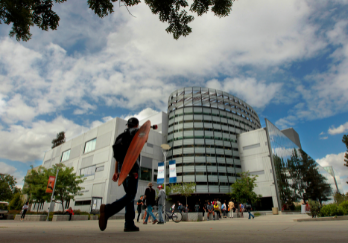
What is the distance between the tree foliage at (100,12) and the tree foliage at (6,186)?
73.6 metres

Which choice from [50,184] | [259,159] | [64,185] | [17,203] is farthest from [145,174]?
[17,203]

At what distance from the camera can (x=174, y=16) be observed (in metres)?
3.84

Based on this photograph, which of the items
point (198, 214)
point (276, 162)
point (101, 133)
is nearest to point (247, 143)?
point (276, 162)

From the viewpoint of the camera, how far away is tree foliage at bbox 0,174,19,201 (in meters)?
56.6

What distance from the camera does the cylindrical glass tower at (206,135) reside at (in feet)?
155

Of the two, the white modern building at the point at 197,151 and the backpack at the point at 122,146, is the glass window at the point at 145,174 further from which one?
the backpack at the point at 122,146

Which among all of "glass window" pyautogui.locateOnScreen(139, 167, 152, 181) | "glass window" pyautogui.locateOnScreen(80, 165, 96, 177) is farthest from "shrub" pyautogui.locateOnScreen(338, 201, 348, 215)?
"glass window" pyautogui.locateOnScreen(80, 165, 96, 177)

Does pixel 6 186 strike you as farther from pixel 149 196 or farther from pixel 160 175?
pixel 149 196

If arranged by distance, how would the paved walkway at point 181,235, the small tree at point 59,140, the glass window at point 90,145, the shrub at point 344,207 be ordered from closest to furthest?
1. the paved walkway at point 181,235
2. the shrub at point 344,207
3. the glass window at point 90,145
4. the small tree at point 59,140

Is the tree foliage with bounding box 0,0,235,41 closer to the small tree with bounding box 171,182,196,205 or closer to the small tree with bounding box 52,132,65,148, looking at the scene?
the small tree with bounding box 171,182,196,205

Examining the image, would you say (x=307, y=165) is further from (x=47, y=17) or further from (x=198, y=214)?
(x=47, y=17)

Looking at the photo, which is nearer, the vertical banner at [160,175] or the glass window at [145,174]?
Result: the vertical banner at [160,175]

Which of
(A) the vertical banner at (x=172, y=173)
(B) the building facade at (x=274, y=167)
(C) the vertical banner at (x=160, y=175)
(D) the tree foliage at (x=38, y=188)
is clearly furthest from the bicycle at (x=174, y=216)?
→ (B) the building facade at (x=274, y=167)

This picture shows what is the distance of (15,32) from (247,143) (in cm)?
5359
